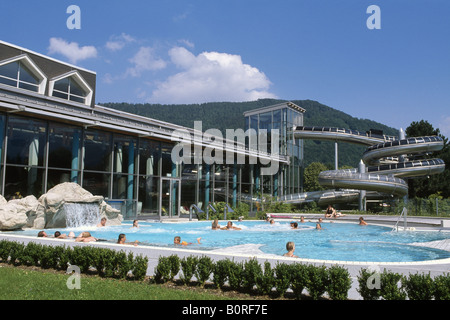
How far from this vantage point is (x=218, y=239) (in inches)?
590

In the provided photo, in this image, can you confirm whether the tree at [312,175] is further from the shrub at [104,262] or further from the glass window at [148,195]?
the shrub at [104,262]

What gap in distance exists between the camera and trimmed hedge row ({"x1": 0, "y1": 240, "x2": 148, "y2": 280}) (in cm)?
616

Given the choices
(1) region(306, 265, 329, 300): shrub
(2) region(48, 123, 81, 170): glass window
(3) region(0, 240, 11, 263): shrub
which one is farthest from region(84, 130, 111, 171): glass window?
(1) region(306, 265, 329, 300): shrub

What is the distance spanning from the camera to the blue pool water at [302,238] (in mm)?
10578

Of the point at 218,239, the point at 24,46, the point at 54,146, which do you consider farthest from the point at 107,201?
the point at 24,46

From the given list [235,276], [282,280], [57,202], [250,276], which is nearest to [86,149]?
[57,202]

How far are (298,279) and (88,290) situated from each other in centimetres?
300

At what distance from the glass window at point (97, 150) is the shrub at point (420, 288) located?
15936mm

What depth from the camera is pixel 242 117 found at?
226ft

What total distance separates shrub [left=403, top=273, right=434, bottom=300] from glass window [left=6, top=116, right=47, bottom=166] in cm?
1504

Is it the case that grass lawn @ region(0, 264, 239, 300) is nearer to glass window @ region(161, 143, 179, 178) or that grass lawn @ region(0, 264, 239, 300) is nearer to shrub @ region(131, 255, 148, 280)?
shrub @ region(131, 255, 148, 280)

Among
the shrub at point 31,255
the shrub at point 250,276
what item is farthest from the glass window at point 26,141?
the shrub at point 250,276
